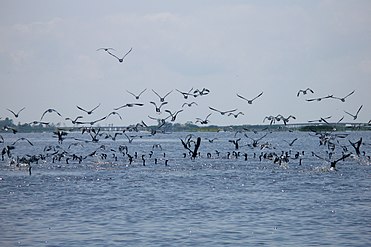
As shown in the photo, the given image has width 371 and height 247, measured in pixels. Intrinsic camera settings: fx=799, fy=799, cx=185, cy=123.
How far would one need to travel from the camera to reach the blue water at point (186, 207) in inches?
1100

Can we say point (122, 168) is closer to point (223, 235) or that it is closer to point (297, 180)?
point (297, 180)

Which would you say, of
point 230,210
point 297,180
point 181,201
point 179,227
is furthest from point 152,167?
point 179,227

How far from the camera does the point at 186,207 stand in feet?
119

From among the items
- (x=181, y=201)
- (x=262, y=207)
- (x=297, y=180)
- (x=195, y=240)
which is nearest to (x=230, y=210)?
(x=262, y=207)

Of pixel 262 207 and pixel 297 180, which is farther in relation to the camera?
pixel 297 180

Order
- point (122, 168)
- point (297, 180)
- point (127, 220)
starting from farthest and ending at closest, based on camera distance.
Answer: point (122, 168) < point (297, 180) < point (127, 220)

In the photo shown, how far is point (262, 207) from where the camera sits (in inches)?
1430

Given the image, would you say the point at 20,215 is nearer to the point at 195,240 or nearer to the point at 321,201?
the point at 195,240

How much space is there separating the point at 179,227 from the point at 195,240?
2.89m

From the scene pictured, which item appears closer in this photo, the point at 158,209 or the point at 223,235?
the point at 223,235

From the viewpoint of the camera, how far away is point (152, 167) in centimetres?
6756

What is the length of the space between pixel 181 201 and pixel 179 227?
9016mm

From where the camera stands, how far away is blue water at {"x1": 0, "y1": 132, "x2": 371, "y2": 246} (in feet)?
91.7

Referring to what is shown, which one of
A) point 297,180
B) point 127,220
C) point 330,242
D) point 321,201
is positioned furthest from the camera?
point 297,180
